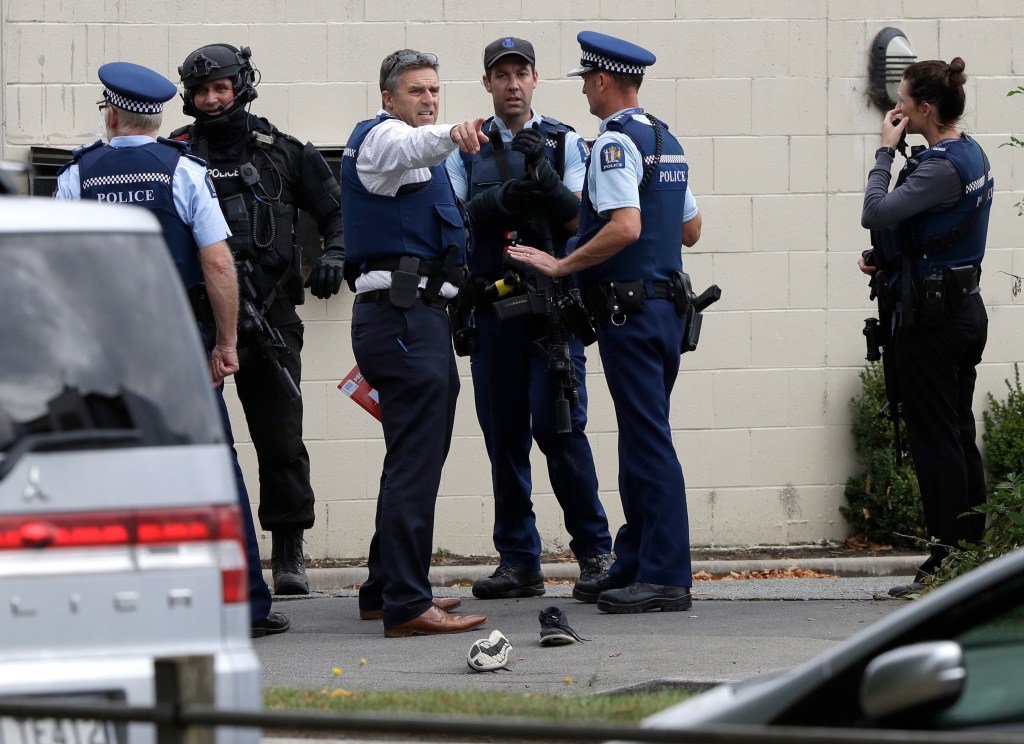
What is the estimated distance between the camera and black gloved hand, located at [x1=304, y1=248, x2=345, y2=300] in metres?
7.38

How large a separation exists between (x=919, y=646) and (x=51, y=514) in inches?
62.9

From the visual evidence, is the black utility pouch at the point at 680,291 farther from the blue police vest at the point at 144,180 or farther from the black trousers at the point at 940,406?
the blue police vest at the point at 144,180

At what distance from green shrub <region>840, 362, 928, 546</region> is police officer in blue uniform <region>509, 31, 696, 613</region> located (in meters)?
2.67

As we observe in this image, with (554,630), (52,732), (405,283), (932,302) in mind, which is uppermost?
(405,283)

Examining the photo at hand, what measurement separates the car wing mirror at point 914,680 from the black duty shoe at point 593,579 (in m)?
4.34

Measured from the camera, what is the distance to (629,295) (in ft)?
21.7

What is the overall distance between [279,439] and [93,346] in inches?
181

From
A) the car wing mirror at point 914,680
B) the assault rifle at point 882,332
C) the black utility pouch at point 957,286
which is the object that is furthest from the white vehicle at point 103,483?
the assault rifle at point 882,332

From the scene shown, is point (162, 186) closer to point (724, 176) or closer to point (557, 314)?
point (557, 314)

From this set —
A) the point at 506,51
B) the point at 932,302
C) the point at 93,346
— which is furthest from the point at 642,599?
the point at 93,346

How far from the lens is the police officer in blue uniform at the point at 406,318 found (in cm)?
613

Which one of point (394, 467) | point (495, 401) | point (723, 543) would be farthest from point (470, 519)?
point (394, 467)

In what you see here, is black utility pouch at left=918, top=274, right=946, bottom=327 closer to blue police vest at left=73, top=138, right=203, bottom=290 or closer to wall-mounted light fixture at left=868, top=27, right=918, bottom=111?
wall-mounted light fixture at left=868, top=27, right=918, bottom=111

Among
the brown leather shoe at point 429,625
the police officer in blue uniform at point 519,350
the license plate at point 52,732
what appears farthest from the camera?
the police officer in blue uniform at point 519,350
